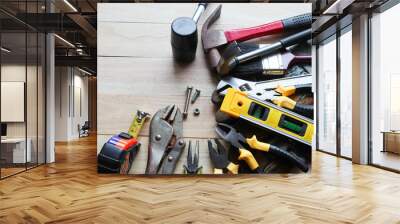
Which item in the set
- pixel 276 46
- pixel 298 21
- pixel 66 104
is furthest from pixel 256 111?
pixel 66 104

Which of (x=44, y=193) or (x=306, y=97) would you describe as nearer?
(x=44, y=193)

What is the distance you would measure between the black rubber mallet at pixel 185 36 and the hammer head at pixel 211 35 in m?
0.14

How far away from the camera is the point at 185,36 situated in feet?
15.3

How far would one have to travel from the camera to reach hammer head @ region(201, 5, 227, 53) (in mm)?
4934

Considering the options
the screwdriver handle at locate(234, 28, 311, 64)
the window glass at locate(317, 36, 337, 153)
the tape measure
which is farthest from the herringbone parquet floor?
the window glass at locate(317, 36, 337, 153)

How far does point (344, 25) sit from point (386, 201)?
161 inches

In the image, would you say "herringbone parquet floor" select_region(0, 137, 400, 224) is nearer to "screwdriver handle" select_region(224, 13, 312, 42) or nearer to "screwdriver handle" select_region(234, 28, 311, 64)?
"screwdriver handle" select_region(234, 28, 311, 64)

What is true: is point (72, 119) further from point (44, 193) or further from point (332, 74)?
point (44, 193)

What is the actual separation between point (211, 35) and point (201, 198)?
222 centimetres

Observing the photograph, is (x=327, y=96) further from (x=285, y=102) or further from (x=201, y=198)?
(x=201, y=198)

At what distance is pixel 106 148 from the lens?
495 centimetres

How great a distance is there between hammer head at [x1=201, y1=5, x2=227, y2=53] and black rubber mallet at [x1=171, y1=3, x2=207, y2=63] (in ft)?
0.47

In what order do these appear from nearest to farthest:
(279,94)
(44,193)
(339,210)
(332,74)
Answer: (339,210), (44,193), (279,94), (332,74)

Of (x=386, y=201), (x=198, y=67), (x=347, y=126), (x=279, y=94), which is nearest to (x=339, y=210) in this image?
(x=386, y=201)
